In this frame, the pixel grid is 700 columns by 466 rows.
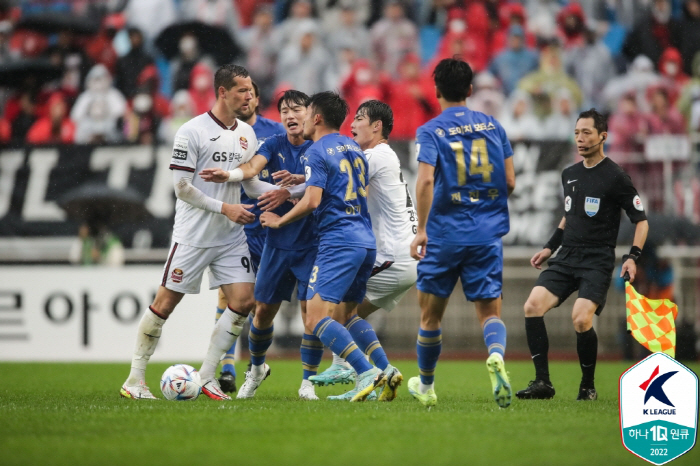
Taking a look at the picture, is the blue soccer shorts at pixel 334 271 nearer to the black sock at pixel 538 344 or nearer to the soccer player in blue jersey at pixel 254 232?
the soccer player in blue jersey at pixel 254 232

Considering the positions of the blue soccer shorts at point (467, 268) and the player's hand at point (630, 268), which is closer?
the blue soccer shorts at point (467, 268)

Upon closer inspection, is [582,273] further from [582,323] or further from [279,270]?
[279,270]

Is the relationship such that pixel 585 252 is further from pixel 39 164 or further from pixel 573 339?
pixel 39 164

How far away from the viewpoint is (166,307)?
743 cm

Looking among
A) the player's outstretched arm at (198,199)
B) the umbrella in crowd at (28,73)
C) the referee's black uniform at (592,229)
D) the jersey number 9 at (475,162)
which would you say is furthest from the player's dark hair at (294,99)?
the umbrella in crowd at (28,73)

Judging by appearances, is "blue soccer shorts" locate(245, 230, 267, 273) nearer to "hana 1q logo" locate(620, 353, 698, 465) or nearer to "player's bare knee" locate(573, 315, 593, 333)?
"player's bare knee" locate(573, 315, 593, 333)

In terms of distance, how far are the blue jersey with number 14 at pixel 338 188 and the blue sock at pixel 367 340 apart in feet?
2.70

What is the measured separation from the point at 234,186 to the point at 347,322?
1.53 m

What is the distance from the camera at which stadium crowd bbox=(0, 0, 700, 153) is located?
16797mm

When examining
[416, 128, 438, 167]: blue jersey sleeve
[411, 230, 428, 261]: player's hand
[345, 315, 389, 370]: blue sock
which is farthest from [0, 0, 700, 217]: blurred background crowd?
[411, 230, 428, 261]: player's hand

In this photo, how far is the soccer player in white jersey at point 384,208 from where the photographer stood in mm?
7766

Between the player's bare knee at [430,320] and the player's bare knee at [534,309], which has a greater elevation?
the player's bare knee at [430,320]

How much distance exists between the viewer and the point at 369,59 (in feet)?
59.3

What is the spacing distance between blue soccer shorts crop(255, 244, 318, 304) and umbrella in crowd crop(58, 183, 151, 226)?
7868 mm
